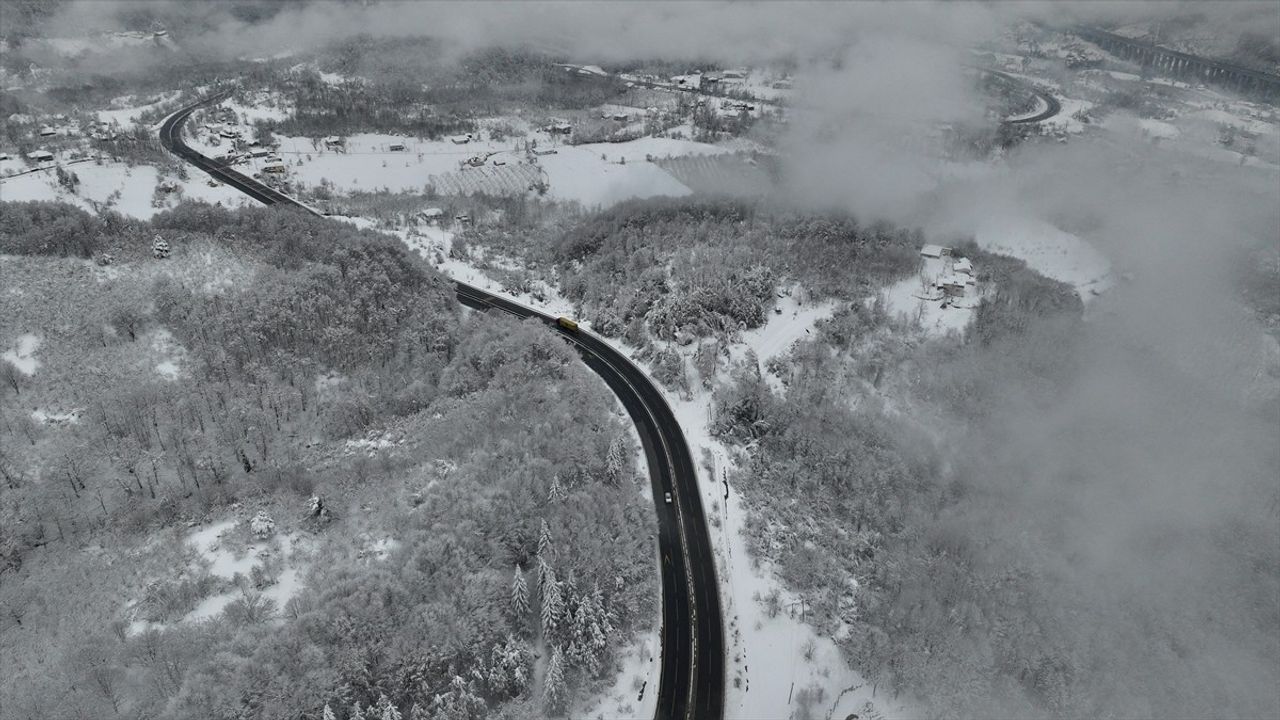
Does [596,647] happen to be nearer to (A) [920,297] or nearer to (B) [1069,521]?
(B) [1069,521]

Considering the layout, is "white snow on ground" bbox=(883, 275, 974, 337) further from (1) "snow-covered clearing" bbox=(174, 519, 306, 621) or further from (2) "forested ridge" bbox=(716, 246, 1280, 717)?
(1) "snow-covered clearing" bbox=(174, 519, 306, 621)

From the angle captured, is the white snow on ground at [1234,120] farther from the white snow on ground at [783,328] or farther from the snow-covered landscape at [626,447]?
the white snow on ground at [783,328]

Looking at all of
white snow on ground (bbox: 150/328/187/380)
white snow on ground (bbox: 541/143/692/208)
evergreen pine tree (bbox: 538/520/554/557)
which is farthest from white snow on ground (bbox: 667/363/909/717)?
white snow on ground (bbox: 541/143/692/208)

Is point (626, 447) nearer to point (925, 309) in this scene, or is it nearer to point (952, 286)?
point (925, 309)

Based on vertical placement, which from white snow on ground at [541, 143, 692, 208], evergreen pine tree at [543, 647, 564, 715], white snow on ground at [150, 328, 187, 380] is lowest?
evergreen pine tree at [543, 647, 564, 715]

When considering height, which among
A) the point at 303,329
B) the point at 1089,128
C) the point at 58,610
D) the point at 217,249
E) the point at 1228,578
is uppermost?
the point at 1089,128

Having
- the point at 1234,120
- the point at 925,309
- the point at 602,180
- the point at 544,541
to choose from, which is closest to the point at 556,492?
the point at 544,541

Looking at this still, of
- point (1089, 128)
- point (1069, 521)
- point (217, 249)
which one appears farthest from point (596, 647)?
point (1089, 128)
